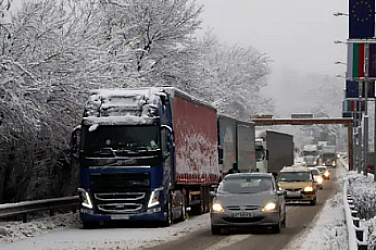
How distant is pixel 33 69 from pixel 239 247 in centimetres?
1025

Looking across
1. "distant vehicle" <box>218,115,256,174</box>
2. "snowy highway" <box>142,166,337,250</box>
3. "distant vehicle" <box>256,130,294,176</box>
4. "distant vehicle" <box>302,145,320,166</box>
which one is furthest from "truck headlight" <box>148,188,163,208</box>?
"distant vehicle" <box>302,145,320,166</box>

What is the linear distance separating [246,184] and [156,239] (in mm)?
3864

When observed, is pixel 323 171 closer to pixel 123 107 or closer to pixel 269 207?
pixel 123 107

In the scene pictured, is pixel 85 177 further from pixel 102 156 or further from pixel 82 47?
pixel 82 47

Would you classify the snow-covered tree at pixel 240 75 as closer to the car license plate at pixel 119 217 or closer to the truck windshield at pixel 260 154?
the truck windshield at pixel 260 154

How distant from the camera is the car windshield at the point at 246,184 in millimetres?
21312

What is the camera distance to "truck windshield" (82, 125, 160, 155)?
2244 centimetres

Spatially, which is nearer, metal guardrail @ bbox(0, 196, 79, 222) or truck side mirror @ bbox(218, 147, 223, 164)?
metal guardrail @ bbox(0, 196, 79, 222)

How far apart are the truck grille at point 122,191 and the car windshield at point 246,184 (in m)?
2.14

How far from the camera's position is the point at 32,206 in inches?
865

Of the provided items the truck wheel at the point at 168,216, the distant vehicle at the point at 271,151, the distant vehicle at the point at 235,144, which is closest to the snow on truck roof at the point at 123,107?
the truck wheel at the point at 168,216

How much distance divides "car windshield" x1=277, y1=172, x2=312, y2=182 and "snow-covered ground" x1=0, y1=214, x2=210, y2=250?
12.9 m

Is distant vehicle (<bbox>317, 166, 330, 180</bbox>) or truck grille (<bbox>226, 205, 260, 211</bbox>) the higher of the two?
truck grille (<bbox>226, 205, 260, 211</bbox>)

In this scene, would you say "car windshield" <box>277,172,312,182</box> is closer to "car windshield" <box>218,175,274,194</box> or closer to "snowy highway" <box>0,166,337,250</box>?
"snowy highway" <box>0,166,337,250</box>
